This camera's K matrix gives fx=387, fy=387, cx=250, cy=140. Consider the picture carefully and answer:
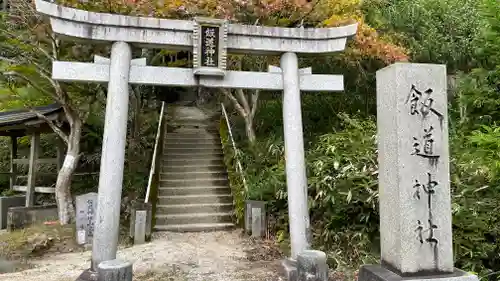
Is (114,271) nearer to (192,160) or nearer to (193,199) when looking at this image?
(193,199)

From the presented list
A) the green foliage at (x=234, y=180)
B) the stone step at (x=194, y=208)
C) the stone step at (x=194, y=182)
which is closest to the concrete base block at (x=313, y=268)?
the green foliage at (x=234, y=180)

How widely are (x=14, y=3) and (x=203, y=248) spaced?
7162mm

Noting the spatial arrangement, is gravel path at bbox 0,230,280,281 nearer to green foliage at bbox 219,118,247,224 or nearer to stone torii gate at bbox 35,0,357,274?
green foliage at bbox 219,118,247,224

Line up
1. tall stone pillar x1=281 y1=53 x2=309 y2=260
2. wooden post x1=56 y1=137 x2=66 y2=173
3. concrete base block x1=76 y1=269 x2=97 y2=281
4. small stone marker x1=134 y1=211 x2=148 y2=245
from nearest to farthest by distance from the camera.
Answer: concrete base block x1=76 y1=269 x2=97 y2=281 < tall stone pillar x1=281 y1=53 x2=309 y2=260 < small stone marker x1=134 y1=211 x2=148 y2=245 < wooden post x1=56 y1=137 x2=66 y2=173

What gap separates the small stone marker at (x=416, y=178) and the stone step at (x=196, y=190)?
6011 mm

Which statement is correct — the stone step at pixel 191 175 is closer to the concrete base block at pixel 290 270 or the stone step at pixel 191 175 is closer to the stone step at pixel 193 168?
the stone step at pixel 193 168

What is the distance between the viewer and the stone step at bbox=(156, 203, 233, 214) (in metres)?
9.38

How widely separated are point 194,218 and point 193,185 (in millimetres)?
1419

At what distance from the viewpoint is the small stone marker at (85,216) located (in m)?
8.06

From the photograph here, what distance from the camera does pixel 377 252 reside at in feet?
21.4

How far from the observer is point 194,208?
952 cm

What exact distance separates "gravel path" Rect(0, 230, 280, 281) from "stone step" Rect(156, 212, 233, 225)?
49 cm

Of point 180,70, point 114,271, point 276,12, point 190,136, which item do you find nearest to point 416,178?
point 180,70

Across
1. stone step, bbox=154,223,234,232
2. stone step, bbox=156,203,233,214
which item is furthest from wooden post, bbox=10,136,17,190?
stone step, bbox=154,223,234,232
